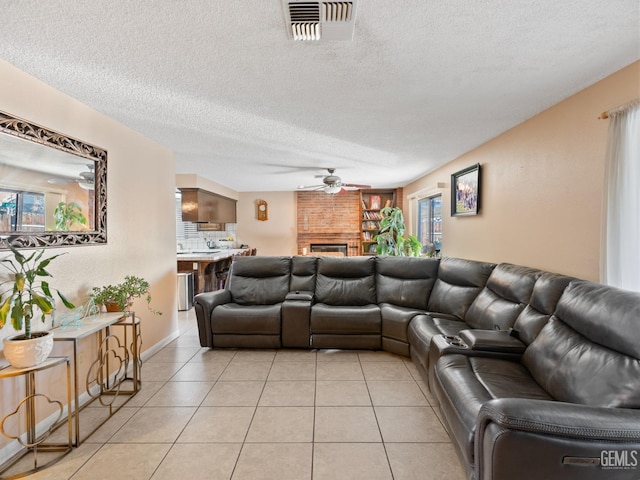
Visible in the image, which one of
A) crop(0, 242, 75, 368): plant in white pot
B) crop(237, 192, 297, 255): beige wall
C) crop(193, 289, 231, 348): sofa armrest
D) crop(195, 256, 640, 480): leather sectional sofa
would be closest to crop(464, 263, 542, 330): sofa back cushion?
crop(195, 256, 640, 480): leather sectional sofa

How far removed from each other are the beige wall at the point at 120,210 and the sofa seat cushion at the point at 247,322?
0.69 m

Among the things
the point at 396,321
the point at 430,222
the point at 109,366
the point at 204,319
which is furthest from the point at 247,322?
the point at 430,222

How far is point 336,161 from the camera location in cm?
455

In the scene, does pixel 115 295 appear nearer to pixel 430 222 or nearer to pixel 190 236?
pixel 190 236

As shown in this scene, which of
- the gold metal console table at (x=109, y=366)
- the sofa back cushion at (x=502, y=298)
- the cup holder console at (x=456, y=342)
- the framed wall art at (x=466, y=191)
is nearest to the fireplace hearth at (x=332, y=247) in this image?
the framed wall art at (x=466, y=191)

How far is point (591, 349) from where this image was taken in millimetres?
1653

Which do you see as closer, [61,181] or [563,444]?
[563,444]

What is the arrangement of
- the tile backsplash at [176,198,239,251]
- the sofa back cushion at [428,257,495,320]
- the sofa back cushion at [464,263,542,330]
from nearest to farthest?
the sofa back cushion at [464,263,542,330]
the sofa back cushion at [428,257,495,320]
the tile backsplash at [176,198,239,251]

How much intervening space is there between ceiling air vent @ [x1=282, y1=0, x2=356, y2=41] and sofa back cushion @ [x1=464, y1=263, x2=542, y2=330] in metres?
2.18

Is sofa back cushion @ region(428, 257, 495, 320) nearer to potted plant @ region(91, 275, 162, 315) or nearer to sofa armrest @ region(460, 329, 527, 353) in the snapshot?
sofa armrest @ region(460, 329, 527, 353)

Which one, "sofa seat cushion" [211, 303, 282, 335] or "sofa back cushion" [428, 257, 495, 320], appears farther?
"sofa seat cushion" [211, 303, 282, 335]

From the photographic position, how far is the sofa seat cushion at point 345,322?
3423 mm

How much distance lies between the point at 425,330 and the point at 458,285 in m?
0.89

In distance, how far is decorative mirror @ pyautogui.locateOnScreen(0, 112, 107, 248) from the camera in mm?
1848
